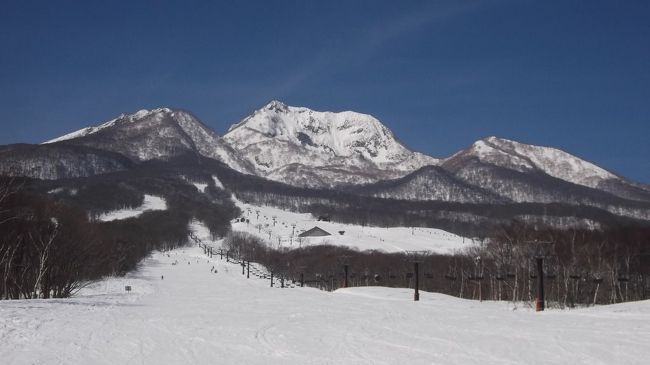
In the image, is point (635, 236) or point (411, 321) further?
point (635, 236)

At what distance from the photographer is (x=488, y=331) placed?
74.5 feet

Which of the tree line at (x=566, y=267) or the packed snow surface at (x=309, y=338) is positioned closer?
the packed snow surface at (x=309, y=338)

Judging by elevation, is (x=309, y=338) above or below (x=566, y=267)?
below

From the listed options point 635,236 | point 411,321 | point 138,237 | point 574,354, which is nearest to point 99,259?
point 411,321

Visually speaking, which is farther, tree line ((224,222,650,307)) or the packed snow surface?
tree line ((224,222,650,307))

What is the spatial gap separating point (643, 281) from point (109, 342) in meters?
85.6

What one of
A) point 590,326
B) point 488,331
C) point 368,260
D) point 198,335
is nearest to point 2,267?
point 198,335

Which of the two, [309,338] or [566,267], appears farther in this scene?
[566,267]

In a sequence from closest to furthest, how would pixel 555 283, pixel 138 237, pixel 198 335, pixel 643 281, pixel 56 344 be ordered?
pixel 56 344 < pixel 198 335 < pixel 555 283 < pixel 643 281 < pixel 138 237

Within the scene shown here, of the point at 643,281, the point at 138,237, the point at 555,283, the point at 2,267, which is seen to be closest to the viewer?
the point at 2,267

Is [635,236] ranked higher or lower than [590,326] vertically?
higher

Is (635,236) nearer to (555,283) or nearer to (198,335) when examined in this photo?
(555,283)

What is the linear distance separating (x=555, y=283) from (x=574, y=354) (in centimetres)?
6765

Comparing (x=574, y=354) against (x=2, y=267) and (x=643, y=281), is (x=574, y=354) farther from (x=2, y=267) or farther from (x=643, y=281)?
(x=643, y=281)
